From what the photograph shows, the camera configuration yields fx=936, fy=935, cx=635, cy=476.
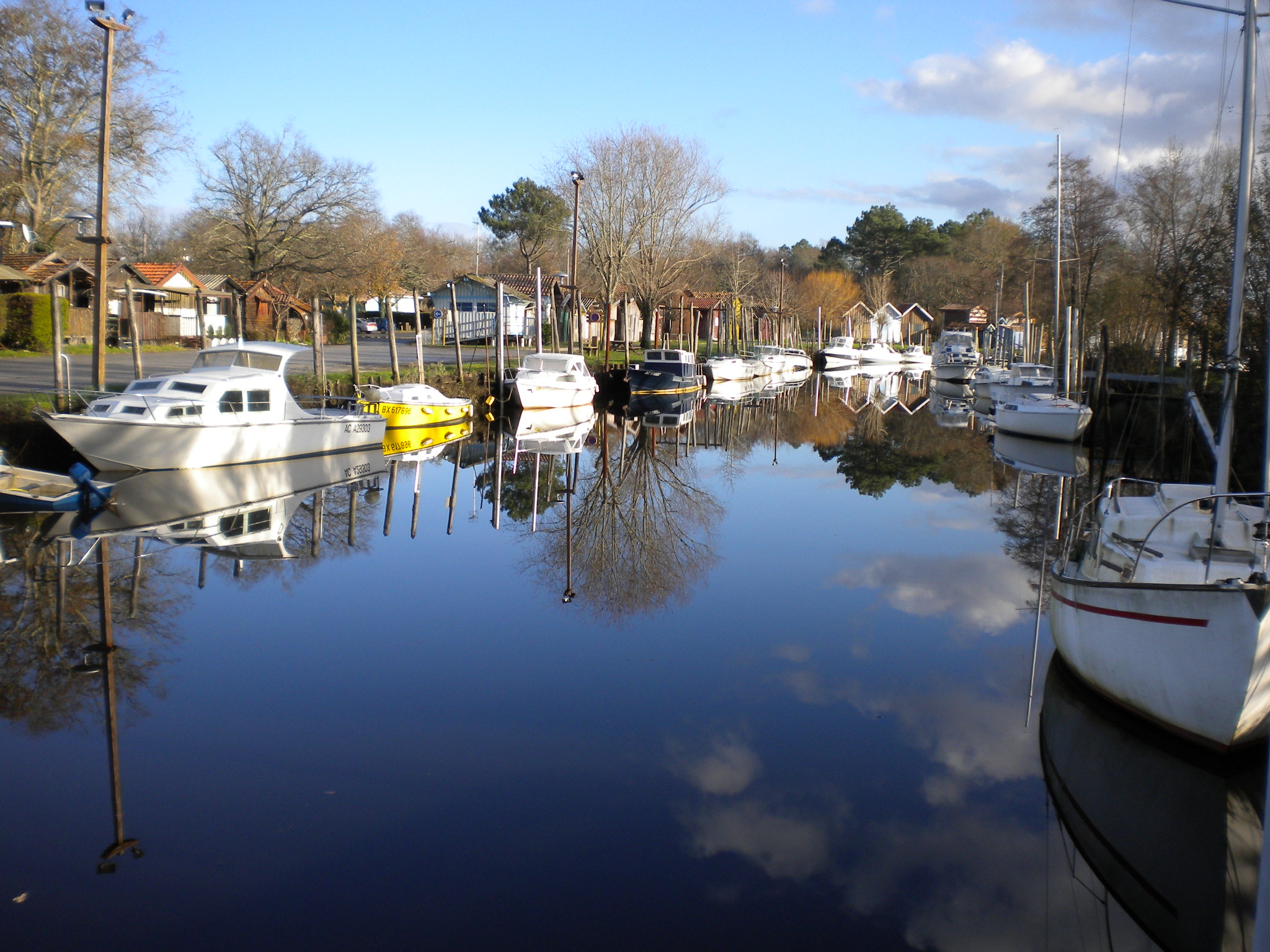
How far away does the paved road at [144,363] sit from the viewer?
77.7 feet

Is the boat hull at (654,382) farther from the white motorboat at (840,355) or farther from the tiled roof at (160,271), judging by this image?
the white motorboat at (840,355)

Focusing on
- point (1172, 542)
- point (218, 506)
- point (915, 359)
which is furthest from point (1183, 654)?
point (915, 359)

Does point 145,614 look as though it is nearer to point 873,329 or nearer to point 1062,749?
point 1062,749

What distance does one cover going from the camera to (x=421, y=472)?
71.8ft

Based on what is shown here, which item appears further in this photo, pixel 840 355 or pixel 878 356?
pixel 878 356

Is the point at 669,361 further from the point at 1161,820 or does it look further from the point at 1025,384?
the point at 1161,820

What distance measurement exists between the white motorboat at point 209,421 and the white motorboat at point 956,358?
43.8 m

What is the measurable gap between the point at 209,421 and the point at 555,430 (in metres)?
12.9

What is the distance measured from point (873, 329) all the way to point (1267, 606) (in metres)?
91.8

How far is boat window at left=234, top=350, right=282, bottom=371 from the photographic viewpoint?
20.8 meters

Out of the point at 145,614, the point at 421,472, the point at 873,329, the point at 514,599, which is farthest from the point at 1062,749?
the point at 873,329

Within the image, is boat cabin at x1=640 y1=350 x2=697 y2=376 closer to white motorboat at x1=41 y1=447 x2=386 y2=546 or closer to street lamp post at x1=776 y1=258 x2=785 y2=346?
white motorboat at x1=41 y1=447 x2=386 y2=546

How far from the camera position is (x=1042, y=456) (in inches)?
1026

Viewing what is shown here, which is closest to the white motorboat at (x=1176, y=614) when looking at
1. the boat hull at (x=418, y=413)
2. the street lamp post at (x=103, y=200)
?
Result: the street lamp post at (x=103, y=200)
